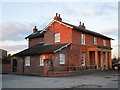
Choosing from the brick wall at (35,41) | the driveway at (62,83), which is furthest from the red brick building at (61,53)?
the driveway at (62,83)

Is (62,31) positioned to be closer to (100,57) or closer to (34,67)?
(34,67)

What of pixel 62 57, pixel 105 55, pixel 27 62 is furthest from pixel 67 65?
pixel 105 55

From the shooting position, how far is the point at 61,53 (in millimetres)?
24406

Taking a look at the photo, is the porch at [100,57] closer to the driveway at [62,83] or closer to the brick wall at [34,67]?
the brick wall at [34,67]

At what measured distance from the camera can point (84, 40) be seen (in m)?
28.5

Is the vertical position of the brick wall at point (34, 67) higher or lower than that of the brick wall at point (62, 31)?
lower

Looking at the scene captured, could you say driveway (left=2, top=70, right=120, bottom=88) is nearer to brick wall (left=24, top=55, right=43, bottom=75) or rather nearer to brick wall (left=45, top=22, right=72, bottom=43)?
brick wall (left=24, top=55, right=43, bottom=75)

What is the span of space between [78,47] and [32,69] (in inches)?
334

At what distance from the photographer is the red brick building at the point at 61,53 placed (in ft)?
78.5

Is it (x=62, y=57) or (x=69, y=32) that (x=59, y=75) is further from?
(x=69, y=32)

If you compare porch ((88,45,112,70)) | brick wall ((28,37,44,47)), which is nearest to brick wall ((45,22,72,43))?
brick wall ((28,37,44,47))

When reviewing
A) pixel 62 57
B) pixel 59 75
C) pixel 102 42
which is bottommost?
pixel 59 75

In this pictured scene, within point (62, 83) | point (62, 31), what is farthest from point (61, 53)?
point (62, 83)

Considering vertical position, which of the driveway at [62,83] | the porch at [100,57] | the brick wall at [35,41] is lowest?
the driveway at [62,83]
